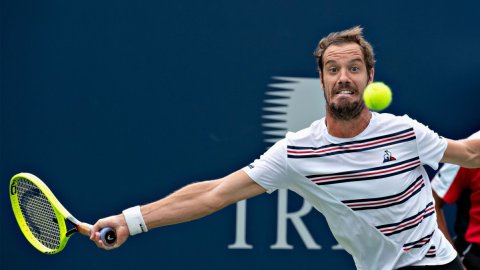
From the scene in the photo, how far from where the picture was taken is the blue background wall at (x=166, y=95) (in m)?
5.27

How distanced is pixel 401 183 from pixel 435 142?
9.2 inches

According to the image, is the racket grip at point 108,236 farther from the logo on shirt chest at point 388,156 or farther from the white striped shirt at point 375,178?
the logo on shirt chest at point 388,156

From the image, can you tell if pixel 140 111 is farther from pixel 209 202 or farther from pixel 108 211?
pixel 209 202

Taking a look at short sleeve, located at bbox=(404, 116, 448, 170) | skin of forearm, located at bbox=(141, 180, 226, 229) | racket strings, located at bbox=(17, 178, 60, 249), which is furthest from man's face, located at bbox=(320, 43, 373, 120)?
racket strings, located at bbox=(17, 178, 60, 249)

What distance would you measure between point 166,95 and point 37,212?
131cm

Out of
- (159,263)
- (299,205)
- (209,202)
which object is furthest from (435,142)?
(159,263)

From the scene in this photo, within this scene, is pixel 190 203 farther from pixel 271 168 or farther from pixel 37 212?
pixel 37 212

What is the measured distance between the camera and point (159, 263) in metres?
5.43

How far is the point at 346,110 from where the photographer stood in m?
3.71

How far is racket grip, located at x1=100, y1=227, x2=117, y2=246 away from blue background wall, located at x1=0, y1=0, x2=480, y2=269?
1.69 m

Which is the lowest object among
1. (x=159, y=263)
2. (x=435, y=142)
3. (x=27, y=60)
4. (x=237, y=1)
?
(x=159, y=263)

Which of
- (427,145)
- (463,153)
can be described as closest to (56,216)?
(427,145)

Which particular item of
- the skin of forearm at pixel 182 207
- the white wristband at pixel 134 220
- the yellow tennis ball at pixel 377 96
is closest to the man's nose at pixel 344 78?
the yellow tennis ball at pixel 377 96

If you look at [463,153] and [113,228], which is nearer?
[113,228]
